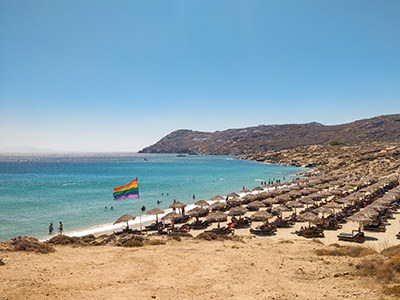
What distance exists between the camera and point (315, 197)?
2800 cm

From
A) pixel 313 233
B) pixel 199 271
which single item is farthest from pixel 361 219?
pixel 199 271

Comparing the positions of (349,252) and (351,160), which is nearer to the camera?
(349,252)

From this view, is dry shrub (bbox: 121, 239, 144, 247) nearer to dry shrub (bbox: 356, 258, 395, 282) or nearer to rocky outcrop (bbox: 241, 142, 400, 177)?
dry shrub (bbox: 356, 258, 395, 282)

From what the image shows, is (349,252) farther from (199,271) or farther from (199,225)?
(199,225)

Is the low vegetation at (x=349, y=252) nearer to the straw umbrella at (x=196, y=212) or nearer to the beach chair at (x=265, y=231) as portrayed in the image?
the beach chair at (x=265, y=231)

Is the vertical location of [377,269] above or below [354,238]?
above

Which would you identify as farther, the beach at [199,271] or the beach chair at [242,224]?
the beach chair at [242,224]

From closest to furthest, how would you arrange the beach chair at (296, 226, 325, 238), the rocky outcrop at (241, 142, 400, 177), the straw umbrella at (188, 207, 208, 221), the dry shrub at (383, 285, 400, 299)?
the dry shrub at (383, 285, 400, 299)
the beach chair at (296, 226, 325, 238)
the straw umbrella at (188, 207, 208, 221)
the rocky outcrop at (241, 142, 400, 177)

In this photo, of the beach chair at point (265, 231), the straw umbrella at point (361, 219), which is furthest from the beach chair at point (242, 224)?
the straw umbrella at point (361, 219)

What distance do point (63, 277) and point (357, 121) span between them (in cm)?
18342

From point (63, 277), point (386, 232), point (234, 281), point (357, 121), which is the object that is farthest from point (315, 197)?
point (357, 121)

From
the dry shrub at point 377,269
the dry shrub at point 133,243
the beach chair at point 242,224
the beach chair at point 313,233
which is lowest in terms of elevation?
the beach chair at point 242,224

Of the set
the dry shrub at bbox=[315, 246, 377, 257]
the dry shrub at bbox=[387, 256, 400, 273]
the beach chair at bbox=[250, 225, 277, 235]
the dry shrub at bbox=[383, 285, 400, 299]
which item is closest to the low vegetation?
the dry shrub at bbox=[315, 246, 377, 257]

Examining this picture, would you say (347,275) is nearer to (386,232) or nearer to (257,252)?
(257,252)
